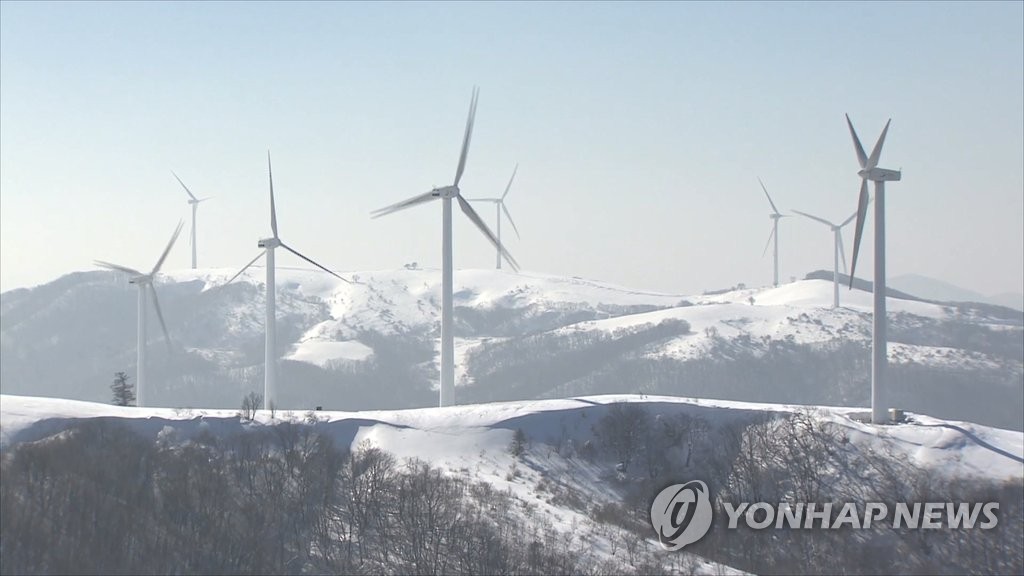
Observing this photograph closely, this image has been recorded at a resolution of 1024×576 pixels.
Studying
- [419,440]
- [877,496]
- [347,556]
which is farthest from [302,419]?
[877,496]

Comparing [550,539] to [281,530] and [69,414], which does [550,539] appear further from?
[69,414]

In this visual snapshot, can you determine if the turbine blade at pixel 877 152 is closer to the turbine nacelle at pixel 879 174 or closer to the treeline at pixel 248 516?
the turbine nacelle at pixel 879 174

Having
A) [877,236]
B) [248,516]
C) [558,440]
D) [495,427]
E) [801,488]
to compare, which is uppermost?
[877,236]

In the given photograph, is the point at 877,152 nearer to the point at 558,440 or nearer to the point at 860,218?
the point at 860,218

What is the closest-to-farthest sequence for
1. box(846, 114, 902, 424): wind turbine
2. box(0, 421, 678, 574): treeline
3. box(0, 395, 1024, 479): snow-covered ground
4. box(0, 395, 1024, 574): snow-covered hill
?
1. box(0, 421, 678, 574): treeline
2. box(0, 395, 1024, 574): snow-covered hill
3. box(0, 395, 1024, 479): snow-covered ground
4. box(846, 114, 902, 424): wind turbine

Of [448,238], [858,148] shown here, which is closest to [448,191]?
[448,238]

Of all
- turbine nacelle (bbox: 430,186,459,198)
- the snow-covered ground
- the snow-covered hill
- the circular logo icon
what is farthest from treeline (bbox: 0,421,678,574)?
turbine nacelle (bbox: 430,186,459,198)

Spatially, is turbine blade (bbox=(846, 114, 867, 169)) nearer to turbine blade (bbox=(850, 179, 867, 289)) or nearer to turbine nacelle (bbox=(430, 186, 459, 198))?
turbine blade (bbox=(850, 179, 867, 289))
